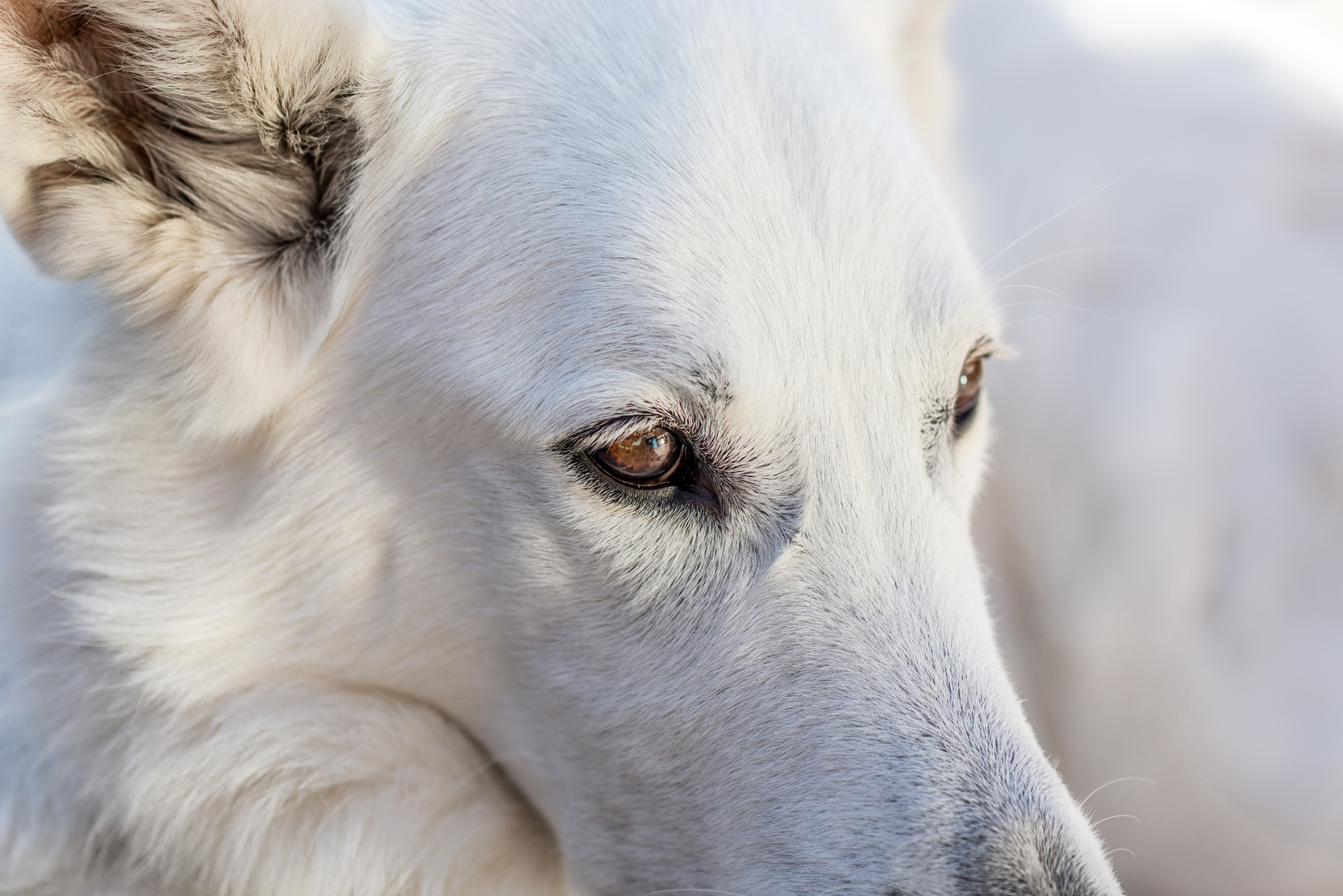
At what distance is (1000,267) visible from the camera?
248 centimetres

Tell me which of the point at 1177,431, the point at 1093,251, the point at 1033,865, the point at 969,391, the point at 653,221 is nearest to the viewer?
the point at 1033,865

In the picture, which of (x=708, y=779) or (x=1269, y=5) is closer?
(x=708, y=779)

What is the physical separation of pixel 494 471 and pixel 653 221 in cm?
40

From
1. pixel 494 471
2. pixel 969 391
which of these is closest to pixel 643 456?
pixel 494 471

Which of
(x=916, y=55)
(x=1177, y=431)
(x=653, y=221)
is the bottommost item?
(x=653, y=221)

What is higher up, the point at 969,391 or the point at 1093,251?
the point at 1093,251

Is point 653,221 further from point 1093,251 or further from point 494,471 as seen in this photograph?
point 1093,251

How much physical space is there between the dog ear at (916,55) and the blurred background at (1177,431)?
0.78 ft

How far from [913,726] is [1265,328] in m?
1.21

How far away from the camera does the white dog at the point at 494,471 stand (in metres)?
1.48

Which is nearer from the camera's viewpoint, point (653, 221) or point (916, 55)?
point (653, 221)

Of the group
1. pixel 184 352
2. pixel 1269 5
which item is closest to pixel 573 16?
pixel 184 352

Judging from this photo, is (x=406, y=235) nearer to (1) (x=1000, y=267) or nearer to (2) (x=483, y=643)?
(2) (x=483, y=643)

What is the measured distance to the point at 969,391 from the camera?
185 cm
